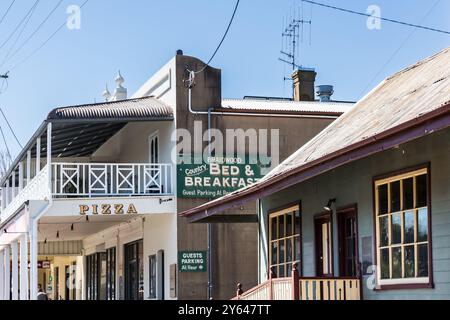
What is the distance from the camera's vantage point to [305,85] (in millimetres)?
30312

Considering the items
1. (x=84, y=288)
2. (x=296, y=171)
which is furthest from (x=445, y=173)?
(x=84, y=288)

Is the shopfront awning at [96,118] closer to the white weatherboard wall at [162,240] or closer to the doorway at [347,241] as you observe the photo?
the white weatherboard wall at [162,240]

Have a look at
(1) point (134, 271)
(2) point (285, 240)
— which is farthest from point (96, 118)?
(2) point (285, 240)

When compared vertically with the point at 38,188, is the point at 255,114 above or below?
above

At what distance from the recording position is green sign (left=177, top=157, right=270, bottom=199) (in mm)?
23766

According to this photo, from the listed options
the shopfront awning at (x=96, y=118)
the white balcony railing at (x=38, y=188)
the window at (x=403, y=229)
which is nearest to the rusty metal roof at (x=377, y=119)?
the window at (x=403, y=229)

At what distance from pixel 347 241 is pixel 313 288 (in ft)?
6.15

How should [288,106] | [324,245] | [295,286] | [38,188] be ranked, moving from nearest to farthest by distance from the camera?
[295,286]
[324,245]
[38,188]
[288,106]

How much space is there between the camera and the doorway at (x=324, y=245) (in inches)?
592

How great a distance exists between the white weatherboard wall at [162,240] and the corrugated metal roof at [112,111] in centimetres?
291

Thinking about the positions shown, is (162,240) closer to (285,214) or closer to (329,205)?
(285,214)

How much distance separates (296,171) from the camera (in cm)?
1307
